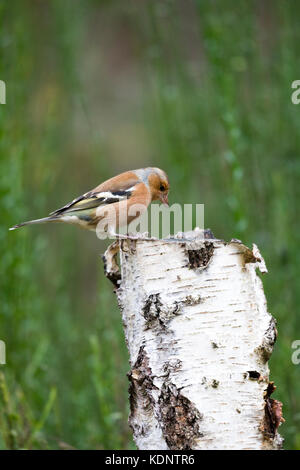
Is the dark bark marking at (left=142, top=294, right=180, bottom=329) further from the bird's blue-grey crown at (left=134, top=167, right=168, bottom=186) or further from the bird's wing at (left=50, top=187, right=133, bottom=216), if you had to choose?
the bird's blue-grey crown at (left=134, top=167, right=168, bottom=186)

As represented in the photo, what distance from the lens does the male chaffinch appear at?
329cm

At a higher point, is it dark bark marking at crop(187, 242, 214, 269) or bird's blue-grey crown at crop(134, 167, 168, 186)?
bird's blue-grey crown at crop(134, 167, 168, 186)

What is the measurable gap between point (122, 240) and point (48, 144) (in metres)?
2.29

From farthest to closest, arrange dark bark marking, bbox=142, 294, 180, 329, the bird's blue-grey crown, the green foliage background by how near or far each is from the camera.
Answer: the green foliage background
the bird's blue-grey crown
dark bark marking, bbox=142, 294, 180, 329

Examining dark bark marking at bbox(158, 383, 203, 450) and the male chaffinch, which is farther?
the male chaffinch

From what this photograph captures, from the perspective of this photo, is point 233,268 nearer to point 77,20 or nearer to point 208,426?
point 208,426

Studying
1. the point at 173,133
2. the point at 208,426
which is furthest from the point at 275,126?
the point at 208,426

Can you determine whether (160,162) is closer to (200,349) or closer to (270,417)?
(200,349)

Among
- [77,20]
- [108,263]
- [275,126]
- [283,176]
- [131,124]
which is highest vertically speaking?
[131,124]

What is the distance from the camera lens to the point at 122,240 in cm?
235

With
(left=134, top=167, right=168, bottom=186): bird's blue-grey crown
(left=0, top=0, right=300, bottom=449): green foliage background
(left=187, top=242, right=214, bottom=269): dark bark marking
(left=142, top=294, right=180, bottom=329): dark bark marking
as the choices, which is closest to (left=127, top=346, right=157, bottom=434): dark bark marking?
(left=142, top=294, right=180, bottom=329): dark bark marking

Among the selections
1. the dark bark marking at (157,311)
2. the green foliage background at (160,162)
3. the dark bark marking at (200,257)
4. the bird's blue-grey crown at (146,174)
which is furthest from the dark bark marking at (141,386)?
the bird's blue-grey crown at (146,174)

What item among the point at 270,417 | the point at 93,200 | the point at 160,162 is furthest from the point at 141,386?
the point at 160,162
